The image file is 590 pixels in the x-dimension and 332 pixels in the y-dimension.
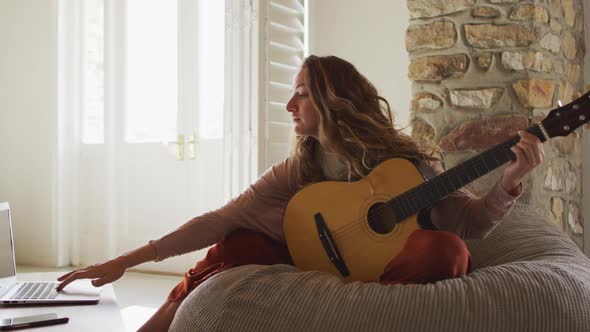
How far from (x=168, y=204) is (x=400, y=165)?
2479 millimetres

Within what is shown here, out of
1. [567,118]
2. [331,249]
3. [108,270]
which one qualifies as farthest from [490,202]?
[108,270]

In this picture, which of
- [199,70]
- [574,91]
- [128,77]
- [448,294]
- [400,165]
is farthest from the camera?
[128,77]

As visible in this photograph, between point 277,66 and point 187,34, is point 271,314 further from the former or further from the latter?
point 187,34

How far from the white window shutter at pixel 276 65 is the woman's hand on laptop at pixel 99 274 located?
4.09 ft

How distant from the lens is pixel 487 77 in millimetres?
2338


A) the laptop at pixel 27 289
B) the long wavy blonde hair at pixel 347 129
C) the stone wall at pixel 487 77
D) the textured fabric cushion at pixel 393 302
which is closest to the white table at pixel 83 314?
the laptop at pixel 27 289

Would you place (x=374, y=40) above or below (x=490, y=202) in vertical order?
above

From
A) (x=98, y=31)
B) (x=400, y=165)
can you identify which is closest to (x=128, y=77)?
(x=98, y=31)

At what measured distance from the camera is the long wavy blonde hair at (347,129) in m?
1.75

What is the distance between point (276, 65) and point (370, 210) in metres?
1.36

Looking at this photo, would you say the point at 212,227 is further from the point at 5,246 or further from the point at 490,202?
the point at 490,202

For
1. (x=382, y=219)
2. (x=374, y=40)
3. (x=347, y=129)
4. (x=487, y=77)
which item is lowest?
(x=382, y=219)

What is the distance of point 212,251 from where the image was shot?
1738mm

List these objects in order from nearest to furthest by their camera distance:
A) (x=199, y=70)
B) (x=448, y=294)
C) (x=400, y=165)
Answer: (x=448, y=294) < (x=400, y=165) < (x=199, y=70)
